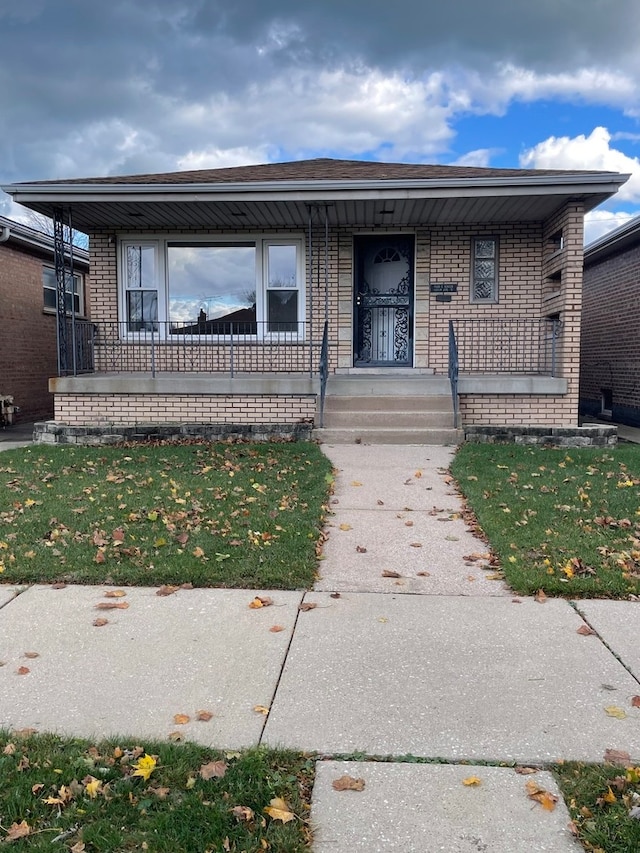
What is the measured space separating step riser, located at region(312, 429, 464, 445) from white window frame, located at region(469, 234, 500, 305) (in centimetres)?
343

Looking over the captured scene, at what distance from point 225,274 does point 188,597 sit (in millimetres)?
8687

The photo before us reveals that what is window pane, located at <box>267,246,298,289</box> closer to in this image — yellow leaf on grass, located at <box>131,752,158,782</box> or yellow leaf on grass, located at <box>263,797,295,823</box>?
yellow leaf on grass, located at <box>131,752,158,782</box>

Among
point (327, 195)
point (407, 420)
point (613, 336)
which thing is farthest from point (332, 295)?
point (613, 336)

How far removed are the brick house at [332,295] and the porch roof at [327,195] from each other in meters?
0.03

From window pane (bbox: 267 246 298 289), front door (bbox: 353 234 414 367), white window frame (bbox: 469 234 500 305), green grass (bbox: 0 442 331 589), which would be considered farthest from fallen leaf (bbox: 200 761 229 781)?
white window frame (bbox: 469 234 500 305)

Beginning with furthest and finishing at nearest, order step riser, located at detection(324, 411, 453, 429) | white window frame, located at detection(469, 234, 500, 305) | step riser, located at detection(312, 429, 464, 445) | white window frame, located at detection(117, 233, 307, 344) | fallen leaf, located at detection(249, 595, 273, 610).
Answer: white window frame, located at detection(117, 233, 307, 344)
white window frame, located at detection(469, 234, 500, 305)
step riser, located at detection(324, 411, 453, 429)
step riser, located at detection(312, 429, 464, 445)
fallen leaf, located at detection(249, 595, 273, 610)

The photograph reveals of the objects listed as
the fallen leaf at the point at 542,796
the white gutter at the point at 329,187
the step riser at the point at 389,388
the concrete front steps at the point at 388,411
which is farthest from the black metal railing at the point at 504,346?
the fallen leaf at the point at 542,796

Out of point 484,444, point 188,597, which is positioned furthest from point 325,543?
point 484,444

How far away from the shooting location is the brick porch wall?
10.1 meters

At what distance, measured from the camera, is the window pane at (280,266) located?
12.0m

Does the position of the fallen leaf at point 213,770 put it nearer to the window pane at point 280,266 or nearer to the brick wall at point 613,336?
the window pane at point 280,266

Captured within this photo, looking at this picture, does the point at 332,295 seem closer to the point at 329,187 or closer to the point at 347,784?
the point at 329,187

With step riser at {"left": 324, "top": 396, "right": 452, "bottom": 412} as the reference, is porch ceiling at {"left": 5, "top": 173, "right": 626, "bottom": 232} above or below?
above

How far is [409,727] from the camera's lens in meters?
2.87
